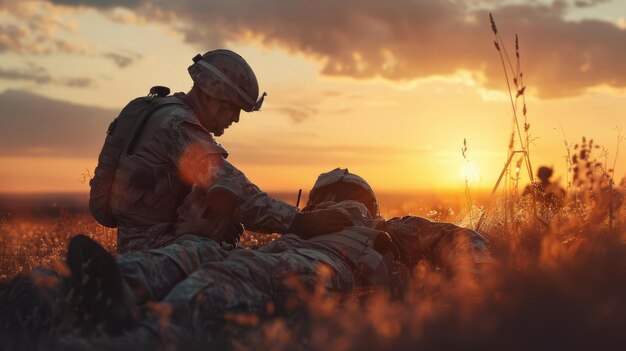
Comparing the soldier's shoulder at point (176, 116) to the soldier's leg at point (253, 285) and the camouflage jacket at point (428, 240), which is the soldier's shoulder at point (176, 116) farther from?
the soldier's leg at point (253, 285)

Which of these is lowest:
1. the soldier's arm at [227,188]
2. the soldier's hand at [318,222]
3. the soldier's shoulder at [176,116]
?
the soldier's hand at [318,222]

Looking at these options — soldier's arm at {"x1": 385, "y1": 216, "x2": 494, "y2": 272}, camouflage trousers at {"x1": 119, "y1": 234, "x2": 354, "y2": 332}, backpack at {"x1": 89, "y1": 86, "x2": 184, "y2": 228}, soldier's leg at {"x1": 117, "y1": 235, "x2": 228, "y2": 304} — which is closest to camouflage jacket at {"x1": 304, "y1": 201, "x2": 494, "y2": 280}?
soldier's arm at {"x1": 385, "y1": 216, "x2": 494, "y2": 272}

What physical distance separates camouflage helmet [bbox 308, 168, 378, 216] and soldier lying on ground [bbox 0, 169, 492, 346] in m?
0.19

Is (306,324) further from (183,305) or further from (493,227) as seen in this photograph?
(493,227)

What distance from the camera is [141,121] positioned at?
7.79 meters

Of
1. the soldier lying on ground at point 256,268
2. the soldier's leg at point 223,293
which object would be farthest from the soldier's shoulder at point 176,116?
the soldier's leg at point 223,293

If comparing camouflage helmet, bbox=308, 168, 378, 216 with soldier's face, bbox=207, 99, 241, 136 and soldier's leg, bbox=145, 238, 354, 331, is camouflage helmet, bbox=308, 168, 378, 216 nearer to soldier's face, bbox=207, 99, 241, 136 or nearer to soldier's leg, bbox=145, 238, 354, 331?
soldier's face, bbox=207, 99, 241, 136

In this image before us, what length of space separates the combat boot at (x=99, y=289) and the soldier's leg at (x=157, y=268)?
1.77 feet

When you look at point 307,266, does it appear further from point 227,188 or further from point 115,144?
point 115,144

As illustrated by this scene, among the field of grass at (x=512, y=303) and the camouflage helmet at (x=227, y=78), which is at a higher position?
the camouflage helmet at (x=227, y=78)

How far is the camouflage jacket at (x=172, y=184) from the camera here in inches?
280

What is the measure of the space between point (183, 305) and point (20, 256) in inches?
226

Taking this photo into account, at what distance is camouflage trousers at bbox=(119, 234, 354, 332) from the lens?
540 centimetres

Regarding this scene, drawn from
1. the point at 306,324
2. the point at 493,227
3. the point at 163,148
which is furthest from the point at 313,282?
the point at 493,227
